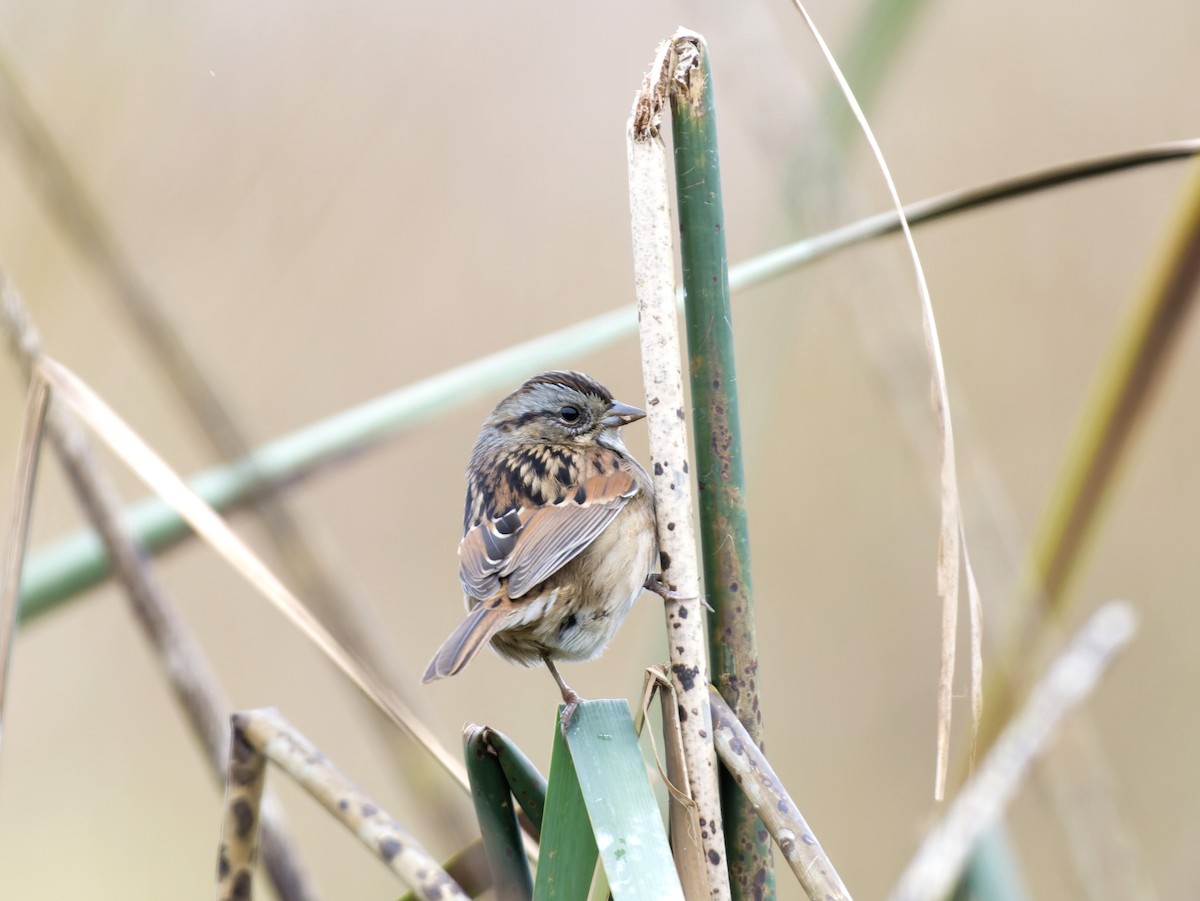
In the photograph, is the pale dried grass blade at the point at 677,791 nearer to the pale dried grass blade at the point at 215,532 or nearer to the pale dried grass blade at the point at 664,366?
the pale dried grass blade at the point at 664,366

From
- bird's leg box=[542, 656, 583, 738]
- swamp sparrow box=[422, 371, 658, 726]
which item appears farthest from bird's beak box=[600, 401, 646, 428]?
bird's leg box=[542, 656, 583, 738]

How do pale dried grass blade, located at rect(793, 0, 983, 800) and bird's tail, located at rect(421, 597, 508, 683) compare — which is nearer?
pale dried grass blade, located at rect(793, 0, 983, 800)

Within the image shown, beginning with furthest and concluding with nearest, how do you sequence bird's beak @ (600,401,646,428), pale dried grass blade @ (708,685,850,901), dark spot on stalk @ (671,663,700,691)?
bird's beak @ (600,401,646,428) → dark spot on stalk @ (671,663,700,691) → pale dried grass blade @ (708,685,850,901)

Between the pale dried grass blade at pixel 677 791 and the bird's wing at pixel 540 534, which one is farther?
the bird's wing at pixel 540 534

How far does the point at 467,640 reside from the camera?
5.81 feet

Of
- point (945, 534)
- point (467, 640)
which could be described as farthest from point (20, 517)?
point (945, 534)

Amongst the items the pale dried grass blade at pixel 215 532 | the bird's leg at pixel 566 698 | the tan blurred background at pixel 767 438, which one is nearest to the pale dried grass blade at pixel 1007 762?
the bird's leg at pixel 566 698

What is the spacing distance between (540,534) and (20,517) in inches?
34.2

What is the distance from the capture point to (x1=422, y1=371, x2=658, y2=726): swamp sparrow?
6.35ft

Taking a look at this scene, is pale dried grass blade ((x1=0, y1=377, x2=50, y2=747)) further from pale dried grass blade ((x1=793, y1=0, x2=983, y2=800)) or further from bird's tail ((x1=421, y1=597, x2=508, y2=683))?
pale dried grass blade ((x1=793, y1=0, x2=983, y2=800))

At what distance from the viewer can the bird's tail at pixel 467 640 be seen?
164 cm

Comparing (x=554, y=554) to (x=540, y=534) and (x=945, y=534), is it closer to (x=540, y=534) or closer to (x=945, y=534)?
(x=540, y=534)

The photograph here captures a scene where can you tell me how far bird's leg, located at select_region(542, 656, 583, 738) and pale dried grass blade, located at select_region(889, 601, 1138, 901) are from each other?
45 centimetres

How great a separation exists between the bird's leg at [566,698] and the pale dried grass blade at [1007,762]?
452 millimetres
